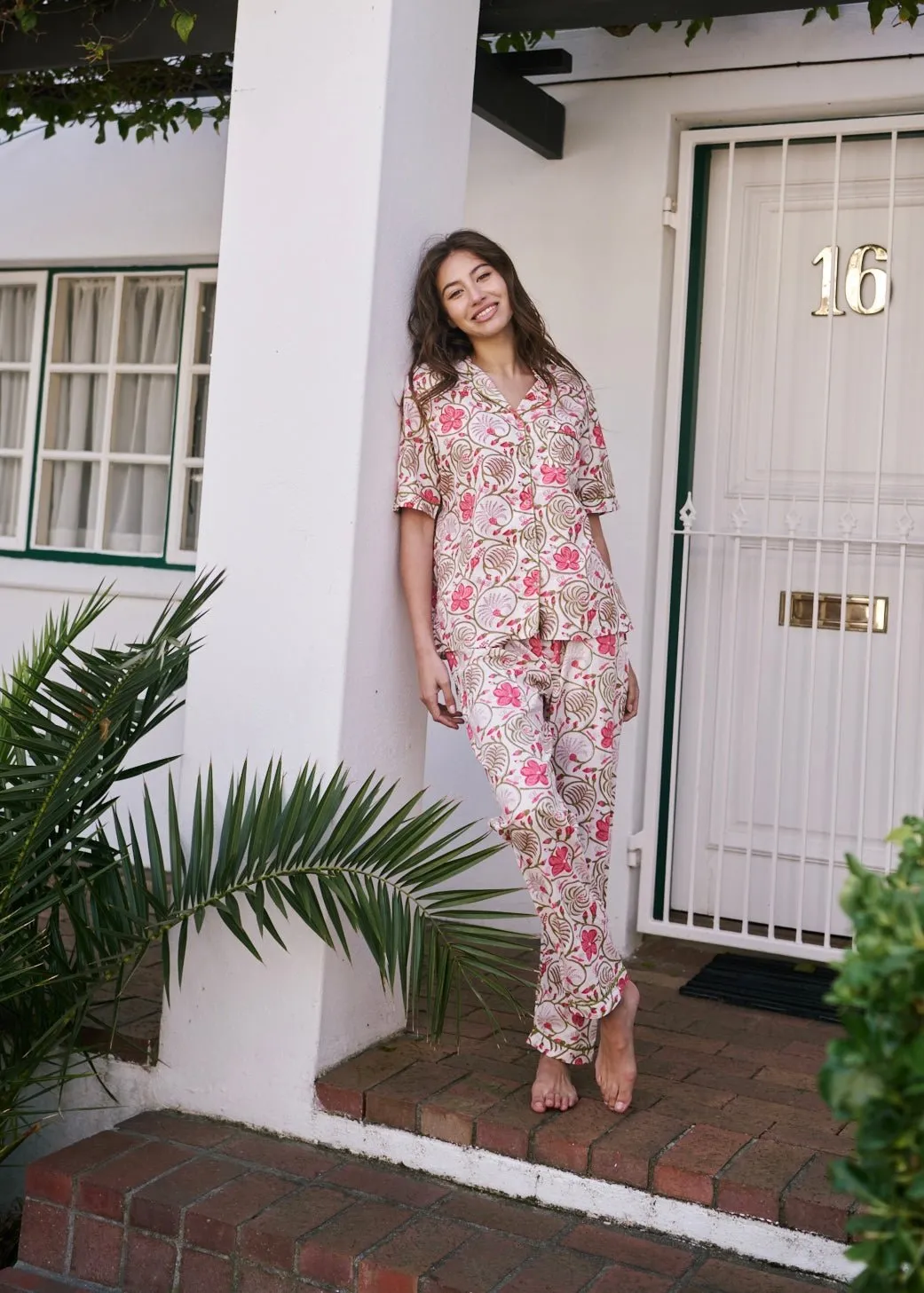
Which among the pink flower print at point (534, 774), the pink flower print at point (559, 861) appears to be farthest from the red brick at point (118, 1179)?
the pink flower print at point (534, 774)

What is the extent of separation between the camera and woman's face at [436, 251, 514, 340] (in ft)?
10.4

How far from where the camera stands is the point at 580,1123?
9.68ft

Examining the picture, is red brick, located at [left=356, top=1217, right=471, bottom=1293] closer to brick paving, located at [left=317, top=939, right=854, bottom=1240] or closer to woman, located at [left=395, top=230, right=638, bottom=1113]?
brick paving, located at [left=317, top=939, right=854, bottom=1240]

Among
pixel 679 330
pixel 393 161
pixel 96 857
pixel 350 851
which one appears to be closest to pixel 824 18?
pixel 679 330

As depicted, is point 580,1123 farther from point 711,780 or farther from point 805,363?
point 805,363

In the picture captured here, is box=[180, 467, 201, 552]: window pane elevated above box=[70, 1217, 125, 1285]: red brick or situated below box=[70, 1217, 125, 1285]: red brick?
above

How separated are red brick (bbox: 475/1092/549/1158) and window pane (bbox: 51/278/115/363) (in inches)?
151

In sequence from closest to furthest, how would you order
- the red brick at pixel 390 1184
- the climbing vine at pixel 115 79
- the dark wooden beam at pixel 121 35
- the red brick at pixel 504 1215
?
the red brick at pixel 504 1215
the red brick at pixel 390 1184
the dark wooden beam at pixel 121 35
the climbing vine at pixel 115 79

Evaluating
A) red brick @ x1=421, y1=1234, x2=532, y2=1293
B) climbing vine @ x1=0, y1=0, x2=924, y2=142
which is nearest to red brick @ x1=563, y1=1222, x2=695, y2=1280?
red brick @ x1=421, y1=1234, x2=532, y2=1293

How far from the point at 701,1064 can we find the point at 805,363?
213 centimetres

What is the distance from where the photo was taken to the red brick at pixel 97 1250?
2.93m

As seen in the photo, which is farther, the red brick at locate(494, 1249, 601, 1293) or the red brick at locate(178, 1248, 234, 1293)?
the red brick at locate(178, 1248, 234, 1293)

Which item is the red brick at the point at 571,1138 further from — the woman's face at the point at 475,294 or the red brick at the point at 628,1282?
the woman's face at the point at 475,294

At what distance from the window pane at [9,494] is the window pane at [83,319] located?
1.66 ft
